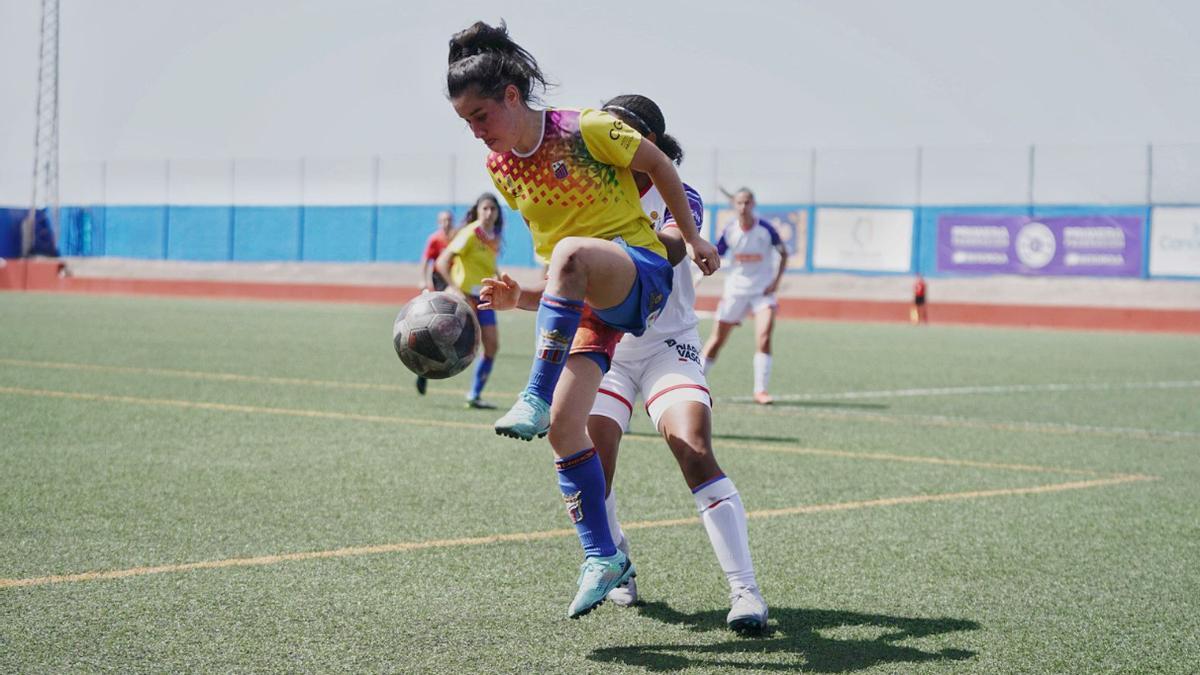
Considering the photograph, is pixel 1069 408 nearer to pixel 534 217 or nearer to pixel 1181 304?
pixel 534 217

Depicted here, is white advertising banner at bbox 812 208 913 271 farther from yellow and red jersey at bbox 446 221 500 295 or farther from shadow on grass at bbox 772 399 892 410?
yellow and red jersey at bbox 446 221 500 295

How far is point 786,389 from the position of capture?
1568 centimetres

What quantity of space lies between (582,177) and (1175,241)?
37.6m

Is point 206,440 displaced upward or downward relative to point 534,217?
downward

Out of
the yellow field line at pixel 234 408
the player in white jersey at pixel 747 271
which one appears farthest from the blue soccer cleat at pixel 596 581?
the player in white jersey at pixel 747 271

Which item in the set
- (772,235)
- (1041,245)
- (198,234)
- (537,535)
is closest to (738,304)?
(772,235)

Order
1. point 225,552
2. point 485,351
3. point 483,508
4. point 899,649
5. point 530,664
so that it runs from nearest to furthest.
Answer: point 530,664, point 899,649, point 225,552, point 483,508, point 485,351

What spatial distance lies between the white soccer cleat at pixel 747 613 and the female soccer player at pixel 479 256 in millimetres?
8321

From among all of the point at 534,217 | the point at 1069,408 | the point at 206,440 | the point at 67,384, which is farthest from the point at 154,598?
the point at 1069,408

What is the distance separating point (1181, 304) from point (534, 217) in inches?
1476

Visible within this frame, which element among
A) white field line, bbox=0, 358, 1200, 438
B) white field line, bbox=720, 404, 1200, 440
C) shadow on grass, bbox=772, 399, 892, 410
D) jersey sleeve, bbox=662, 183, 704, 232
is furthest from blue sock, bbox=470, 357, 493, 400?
jersey sleeve, bbox=662, 183, 704, 232

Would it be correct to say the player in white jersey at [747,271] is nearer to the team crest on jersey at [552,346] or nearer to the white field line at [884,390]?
the white field line at [884,390]

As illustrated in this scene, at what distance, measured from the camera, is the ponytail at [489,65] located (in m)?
4.78

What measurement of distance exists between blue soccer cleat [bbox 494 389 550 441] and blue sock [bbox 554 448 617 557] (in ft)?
1.13
